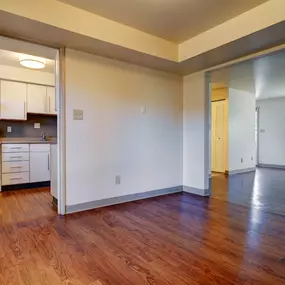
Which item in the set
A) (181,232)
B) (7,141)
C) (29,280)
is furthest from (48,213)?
(7,141)

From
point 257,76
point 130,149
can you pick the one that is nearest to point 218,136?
point 257,76

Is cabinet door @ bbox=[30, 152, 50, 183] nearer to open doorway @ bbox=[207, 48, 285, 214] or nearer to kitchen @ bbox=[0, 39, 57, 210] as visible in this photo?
kitchen @ bbox=[0, 39, 57, 210]

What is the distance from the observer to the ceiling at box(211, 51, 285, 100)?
12.3ft

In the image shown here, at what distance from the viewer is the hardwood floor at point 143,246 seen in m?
1.58

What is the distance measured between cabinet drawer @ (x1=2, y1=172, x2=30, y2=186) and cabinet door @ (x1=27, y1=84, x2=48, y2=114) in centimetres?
131

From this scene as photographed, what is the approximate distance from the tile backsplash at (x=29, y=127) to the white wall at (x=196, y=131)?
3.05 metres

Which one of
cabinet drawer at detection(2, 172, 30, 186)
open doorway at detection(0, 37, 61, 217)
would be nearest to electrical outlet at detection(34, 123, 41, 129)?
open doorway at detection(0, 37, 61, 217)

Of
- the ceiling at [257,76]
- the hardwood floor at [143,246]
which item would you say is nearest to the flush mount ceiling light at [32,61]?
the hardwood floor at [143,246]

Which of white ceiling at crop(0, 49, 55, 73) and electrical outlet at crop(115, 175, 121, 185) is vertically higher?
white ceiling at crop(0, 49, 55, 73)

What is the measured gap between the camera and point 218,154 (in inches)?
248

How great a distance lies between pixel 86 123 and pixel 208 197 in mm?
2221

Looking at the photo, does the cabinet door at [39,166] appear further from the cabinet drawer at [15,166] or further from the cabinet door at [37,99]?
the cabinet door at [37,99]

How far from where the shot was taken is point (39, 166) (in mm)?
4445

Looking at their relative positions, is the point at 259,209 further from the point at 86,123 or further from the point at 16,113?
the point at 16,113
